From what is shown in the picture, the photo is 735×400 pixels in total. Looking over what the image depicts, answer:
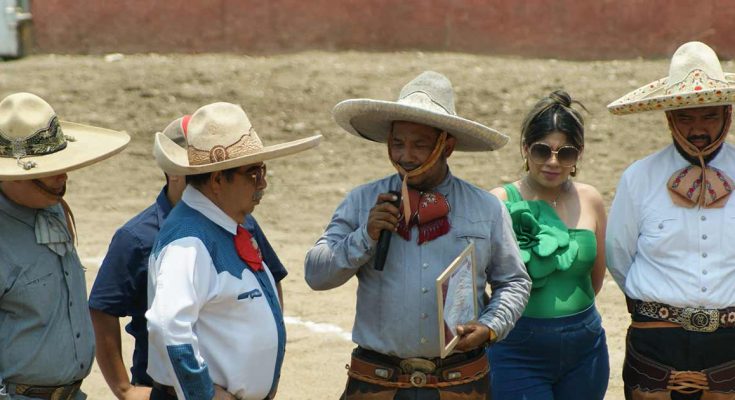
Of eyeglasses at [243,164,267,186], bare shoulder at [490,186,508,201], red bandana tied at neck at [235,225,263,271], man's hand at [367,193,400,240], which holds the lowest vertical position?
bare shoulder at [490,186,508,201]

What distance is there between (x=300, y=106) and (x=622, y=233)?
9588 mm

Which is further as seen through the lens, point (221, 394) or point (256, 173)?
point (256, 173)

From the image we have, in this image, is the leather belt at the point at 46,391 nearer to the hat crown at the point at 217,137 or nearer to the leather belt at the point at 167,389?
the leather belt at the point at 167,389

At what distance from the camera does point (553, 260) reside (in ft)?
18.3

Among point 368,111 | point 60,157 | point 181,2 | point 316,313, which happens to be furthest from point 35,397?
point 181,2

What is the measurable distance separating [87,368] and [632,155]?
9682mm

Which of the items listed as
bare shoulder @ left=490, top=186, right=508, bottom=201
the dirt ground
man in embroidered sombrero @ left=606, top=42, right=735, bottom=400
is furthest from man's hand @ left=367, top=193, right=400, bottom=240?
the dirt ground

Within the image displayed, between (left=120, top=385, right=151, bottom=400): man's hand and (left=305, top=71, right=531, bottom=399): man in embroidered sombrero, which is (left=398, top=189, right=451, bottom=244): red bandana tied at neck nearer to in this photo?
(left=305, top=71, right=531, bottom=399): man in embroidered sombrero

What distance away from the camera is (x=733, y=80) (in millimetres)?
5434

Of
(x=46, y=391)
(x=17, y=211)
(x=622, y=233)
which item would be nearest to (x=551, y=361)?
(x=622, y=233)

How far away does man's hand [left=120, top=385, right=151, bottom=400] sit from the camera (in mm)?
5074

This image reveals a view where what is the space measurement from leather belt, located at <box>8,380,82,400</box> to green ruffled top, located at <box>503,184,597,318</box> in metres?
2.05

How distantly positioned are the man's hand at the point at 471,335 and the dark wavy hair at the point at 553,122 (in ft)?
3.95

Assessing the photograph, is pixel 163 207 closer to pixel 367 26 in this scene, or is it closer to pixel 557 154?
pixel 557 154
